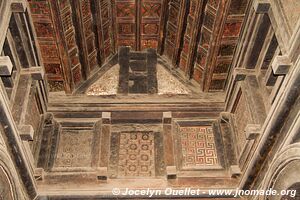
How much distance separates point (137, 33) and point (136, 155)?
1.77 meters

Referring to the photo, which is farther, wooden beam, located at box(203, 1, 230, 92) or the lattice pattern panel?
the lattice pattern panel

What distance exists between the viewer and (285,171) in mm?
3432

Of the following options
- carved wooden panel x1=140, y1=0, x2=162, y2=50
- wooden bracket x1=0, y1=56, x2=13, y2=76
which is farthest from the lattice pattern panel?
wooden bracket x1=0, y1=56, x2=13, y2=76

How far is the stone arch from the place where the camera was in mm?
3248

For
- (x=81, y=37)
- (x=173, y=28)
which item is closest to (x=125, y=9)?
(x=173, y=28)

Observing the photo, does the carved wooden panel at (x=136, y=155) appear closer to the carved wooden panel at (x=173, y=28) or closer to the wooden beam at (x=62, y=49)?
the wooden beam at (x=62, y=49)

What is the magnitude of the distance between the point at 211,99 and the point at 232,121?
1.45ft

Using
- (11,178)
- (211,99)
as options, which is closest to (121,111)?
(211,99)

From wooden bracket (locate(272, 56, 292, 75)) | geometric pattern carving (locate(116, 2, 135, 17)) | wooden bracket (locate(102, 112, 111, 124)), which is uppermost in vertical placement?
wooden bracket (locate(272, 56, 292, 75))

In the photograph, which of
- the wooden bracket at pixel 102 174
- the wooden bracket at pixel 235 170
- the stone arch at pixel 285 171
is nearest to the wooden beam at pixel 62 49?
the wooden bracket at pixel 102 174

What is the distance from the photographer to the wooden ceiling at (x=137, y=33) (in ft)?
14.2

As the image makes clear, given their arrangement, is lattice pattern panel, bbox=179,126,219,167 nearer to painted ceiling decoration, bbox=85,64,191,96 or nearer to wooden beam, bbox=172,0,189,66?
painted ceiling decoration, bbox=85,64,191,96

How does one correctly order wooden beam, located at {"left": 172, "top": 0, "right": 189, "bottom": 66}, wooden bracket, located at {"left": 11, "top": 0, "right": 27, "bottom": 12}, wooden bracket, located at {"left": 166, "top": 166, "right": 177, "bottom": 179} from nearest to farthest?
wooden bracket, located at {"left": 11, "top": 0, "right": 27, "bottom": 12} → wooden bracket, located at {"left": 166, "top": 166, "right": 177, "bottom": 179} → wooden beam, located at {"left": 172, "top": 0, "right": 189, "bottom": 66}

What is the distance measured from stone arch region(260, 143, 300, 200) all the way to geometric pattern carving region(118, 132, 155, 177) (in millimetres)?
1422
